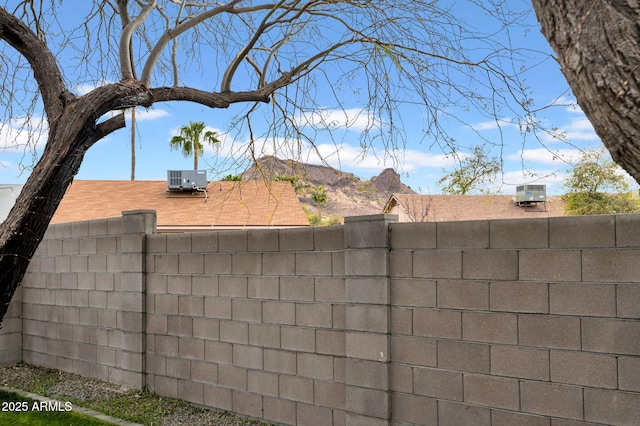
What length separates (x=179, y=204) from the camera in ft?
67.7

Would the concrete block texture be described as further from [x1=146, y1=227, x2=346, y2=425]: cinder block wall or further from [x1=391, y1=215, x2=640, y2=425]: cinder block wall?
[x1=146, y1=227, x2=346, y2=425]: cinder block wall

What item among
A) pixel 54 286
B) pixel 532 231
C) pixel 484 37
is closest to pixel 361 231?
pixel 532 231

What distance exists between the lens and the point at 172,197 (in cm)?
2134

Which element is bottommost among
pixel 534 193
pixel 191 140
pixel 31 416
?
pixel 31 416

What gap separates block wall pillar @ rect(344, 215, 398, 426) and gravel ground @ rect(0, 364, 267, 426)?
1362 mm

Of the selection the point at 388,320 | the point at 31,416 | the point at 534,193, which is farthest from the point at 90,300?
the point at 534,193

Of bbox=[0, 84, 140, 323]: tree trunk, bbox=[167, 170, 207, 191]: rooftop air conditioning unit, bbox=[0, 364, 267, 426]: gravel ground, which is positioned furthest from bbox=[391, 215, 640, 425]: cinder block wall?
bbox=[167, 170, 207, 191]: rooftop air conditioning unit

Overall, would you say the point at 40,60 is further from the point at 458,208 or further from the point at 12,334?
the point at 458,208

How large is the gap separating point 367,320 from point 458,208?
21430mm

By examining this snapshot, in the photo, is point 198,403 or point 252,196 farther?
point 252,196

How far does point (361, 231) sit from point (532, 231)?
4.53 ft

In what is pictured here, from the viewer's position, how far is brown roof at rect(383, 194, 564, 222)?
24812mm

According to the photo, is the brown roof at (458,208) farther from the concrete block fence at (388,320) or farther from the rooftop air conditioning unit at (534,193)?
the concrete block fence at (388,320)

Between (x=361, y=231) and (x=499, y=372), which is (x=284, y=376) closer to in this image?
(x=361, y=231)
